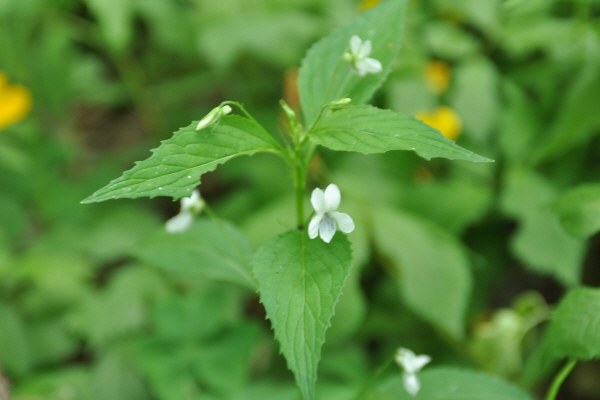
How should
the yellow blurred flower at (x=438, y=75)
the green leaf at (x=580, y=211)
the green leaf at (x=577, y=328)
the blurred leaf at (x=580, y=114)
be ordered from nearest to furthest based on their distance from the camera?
1. the green leaf at (x=577, y=328)
2. the green leaf at (x=580, y=211)
3. the blurred leaf at (x=580, y=114)
4. the yellow blurred flower at (x=438, y=75)

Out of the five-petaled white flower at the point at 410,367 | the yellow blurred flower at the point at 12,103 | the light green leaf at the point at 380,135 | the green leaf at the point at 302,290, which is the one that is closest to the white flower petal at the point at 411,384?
the five-petaled white flower at the point at 410,367

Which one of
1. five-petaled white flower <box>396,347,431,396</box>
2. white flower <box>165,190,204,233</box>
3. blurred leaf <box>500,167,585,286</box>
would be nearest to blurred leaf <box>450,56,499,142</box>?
blurred leaf <box>500,167,585,286</box>

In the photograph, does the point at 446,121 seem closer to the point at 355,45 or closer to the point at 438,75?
the point at 438,75

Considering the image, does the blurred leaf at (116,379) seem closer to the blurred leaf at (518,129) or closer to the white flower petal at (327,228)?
the white flower petal at (327,228)

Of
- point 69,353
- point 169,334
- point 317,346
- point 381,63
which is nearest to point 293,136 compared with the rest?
point 381,63

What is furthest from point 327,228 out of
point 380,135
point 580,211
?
point 580,211

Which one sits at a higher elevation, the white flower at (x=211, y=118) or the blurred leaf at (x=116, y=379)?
the white flower at (x=211, y=118)

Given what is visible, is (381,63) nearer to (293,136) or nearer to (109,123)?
(293,136)
